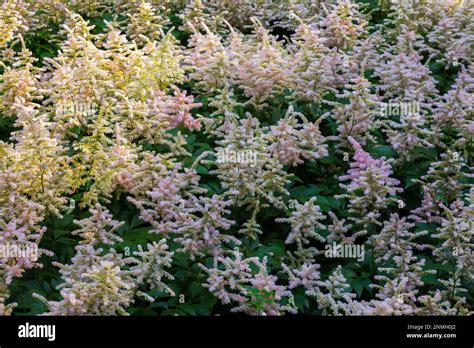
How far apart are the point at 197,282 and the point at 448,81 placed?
4967 mm

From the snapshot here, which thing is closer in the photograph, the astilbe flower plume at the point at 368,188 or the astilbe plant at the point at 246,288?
the astilbe plant at the point at 246,288

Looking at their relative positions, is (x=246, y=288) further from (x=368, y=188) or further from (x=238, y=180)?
(x=368, y=188)

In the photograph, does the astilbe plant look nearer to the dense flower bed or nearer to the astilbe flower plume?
the dense flower bed

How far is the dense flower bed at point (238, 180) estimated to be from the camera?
24.3 feet

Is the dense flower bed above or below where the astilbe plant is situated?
above

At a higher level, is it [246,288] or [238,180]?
[238,180]

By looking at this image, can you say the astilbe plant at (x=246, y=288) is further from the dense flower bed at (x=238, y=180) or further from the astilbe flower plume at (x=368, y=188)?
the astilbe flower plume at (x=368, y=188)

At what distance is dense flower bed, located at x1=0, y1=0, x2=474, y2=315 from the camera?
24.3ft

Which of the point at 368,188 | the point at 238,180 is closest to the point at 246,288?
the point at 238,180

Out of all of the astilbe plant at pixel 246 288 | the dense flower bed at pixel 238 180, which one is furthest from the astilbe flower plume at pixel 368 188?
the astilbe plant at pixel 246 288

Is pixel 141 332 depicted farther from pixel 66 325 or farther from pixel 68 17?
pixel 68 17

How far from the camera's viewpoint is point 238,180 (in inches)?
325

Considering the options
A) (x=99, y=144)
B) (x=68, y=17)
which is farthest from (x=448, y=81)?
(x=68, y=17)

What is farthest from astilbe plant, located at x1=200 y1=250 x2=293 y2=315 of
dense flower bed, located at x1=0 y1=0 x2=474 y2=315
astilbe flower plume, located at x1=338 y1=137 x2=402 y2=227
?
astilbe flower plume, located at x1=338 y1=137 x2=402 y2=227
